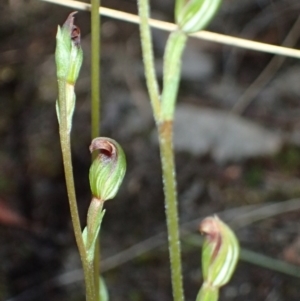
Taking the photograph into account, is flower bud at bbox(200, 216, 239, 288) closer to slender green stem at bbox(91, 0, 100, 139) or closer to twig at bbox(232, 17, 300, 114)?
slender green stem at bbox(91, 0, 100, 139)

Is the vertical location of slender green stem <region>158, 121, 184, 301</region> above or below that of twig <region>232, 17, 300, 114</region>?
below

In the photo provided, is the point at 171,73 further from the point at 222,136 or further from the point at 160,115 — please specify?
the point at 222,136

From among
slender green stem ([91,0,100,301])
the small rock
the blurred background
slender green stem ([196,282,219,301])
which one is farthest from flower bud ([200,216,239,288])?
the small rock

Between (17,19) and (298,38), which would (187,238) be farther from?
(17,19)

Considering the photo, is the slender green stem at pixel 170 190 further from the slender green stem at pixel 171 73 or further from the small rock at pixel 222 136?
the small rock at pixel 222 136

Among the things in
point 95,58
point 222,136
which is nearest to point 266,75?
point 222,136

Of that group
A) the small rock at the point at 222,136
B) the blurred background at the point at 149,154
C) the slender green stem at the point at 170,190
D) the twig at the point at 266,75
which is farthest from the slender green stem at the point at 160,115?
the twig at the point at 266,75
